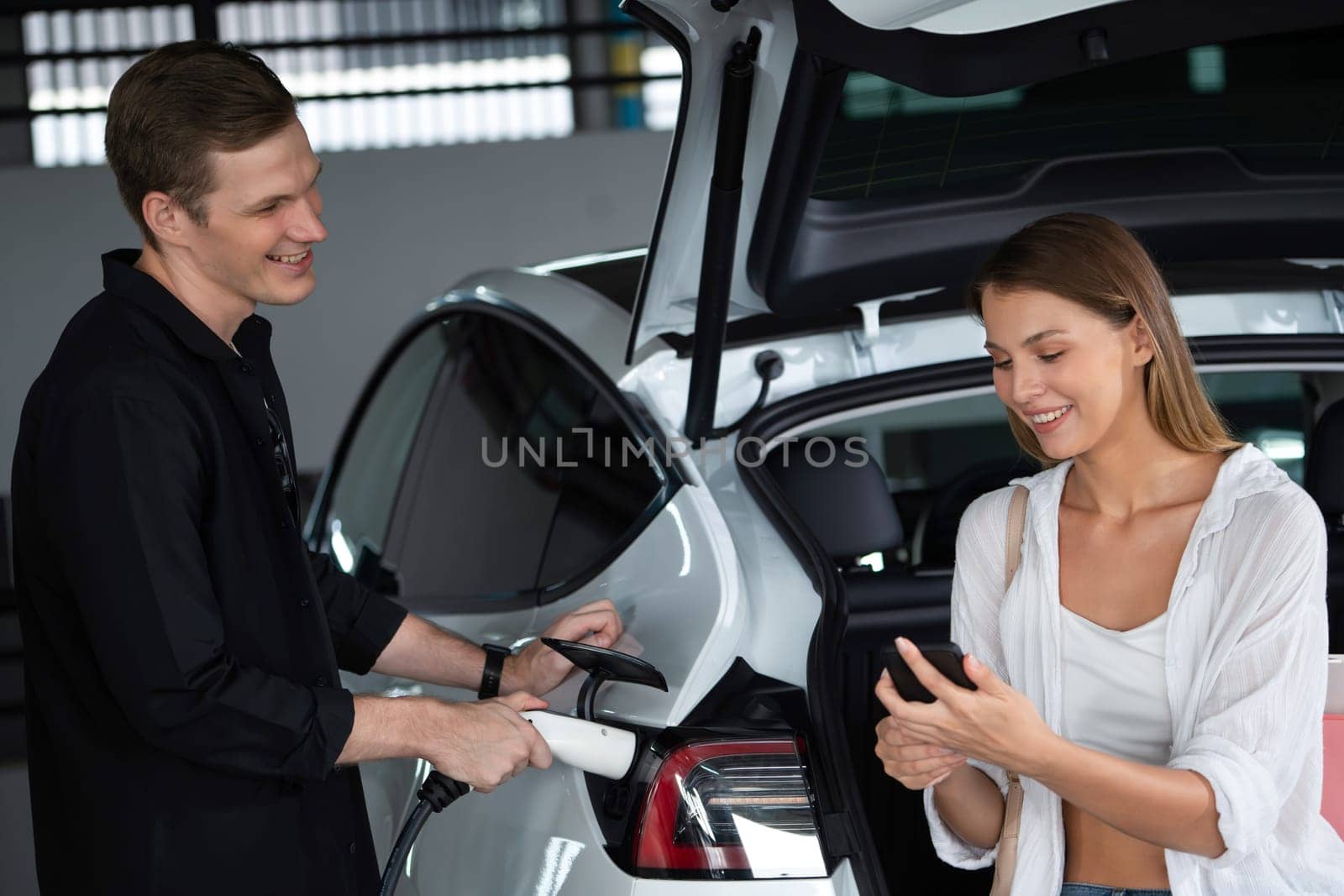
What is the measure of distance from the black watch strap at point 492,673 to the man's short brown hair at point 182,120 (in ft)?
2.21

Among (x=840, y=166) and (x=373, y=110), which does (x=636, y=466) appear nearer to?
(x=840, y=166)

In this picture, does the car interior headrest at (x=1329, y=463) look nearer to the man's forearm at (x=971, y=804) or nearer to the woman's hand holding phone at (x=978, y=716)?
the man's forearm at (x=971, y=804)

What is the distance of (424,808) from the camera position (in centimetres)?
153

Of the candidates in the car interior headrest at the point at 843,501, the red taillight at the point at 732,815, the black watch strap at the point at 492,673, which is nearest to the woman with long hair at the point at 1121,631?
the red taillight at the point at 732,815

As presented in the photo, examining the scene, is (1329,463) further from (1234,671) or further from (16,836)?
(16,836)

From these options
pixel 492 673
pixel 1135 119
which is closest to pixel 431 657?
pixel 492 673

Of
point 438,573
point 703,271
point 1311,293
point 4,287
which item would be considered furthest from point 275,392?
point 4,287

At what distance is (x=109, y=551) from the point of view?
1.28m

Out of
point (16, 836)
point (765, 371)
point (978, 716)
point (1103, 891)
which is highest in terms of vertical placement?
point (765, 371)

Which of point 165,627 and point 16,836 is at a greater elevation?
point 165,627

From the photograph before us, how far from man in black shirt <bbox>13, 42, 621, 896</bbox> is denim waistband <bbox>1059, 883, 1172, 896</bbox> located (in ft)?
1.85

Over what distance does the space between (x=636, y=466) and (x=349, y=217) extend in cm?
572

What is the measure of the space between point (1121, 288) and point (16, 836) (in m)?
3.29

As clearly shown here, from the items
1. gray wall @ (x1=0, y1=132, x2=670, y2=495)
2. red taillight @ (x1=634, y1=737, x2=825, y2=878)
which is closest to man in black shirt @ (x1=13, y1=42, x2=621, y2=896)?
red taillight @ (x1=634, y1=737, x2=825, y2=878)
